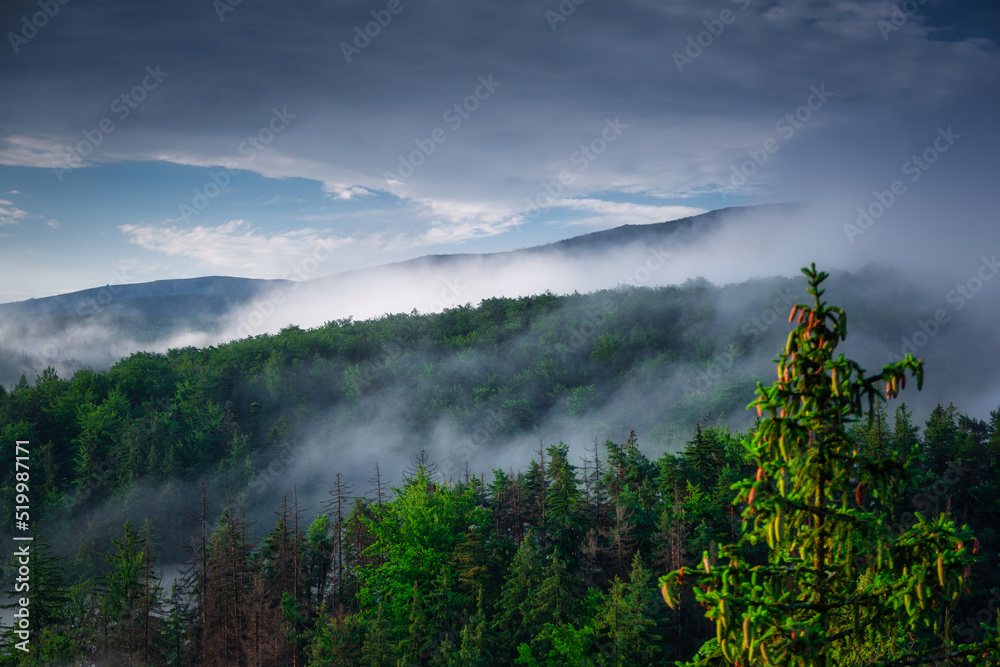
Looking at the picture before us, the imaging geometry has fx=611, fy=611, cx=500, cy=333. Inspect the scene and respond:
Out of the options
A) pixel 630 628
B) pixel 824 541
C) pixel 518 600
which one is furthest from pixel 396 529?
pixel 824 541

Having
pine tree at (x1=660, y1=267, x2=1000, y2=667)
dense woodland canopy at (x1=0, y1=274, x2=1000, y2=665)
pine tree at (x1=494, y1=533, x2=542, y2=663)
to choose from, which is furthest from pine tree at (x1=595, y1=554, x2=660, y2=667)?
pine tree at (x1=660, y1=267, x2=1000, y2=667)

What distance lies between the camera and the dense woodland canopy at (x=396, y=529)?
27094mm

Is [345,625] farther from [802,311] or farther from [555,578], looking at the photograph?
[802,311]

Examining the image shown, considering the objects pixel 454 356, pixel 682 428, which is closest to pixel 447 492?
pixel 682 428

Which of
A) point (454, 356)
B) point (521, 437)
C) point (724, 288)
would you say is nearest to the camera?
point (521, 437)

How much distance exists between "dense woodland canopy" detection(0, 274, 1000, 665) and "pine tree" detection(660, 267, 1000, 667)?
633mm

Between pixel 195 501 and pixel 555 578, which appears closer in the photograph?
pixel 555 578

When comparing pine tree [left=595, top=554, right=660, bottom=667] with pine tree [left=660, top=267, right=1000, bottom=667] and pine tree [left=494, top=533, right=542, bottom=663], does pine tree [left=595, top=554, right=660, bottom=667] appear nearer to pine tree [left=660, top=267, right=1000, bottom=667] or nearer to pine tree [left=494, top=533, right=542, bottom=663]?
pine tree [left=494, top=533, right=542, bottom=663]

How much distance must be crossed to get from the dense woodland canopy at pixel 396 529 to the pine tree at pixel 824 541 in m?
0.63

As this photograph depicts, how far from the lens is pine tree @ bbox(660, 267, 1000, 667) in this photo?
7484mm

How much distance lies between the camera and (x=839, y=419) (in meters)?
7.73

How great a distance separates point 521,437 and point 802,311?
83978 mm

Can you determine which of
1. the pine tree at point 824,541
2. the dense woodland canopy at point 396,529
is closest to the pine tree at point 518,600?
the dense woodland canopy at point 396,529

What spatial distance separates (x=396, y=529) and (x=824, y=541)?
26.7 m
